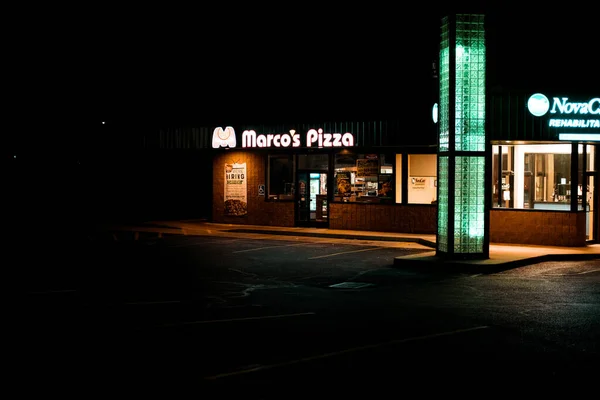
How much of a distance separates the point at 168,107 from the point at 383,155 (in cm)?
2488

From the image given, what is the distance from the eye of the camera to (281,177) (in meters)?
29.9

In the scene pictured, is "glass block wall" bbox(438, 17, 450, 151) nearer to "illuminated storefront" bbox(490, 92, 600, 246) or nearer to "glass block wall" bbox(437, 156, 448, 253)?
"glass block wall" bbox(437, 156, 448, 253)

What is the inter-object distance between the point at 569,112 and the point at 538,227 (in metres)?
3.55

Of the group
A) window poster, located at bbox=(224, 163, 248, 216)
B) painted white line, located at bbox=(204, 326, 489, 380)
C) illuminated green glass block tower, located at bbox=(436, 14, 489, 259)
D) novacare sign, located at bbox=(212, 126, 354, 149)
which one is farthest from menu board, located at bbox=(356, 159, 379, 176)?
painted white line, located at bbox=(204, 326, 489, 380)

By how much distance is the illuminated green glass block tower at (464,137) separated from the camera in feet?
59.6

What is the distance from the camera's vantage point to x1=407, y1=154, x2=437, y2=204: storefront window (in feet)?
86.0

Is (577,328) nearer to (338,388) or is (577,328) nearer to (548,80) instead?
(338,388)

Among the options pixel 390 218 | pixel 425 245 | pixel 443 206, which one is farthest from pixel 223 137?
pixel 443 206

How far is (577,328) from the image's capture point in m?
10.0

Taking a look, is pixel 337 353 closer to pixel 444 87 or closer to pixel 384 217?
pixel 444 87

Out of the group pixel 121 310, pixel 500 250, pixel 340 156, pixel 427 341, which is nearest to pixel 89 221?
pixel 340 156

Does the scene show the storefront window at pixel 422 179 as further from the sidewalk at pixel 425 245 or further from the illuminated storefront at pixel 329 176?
the sidewalk at pixel 425 245

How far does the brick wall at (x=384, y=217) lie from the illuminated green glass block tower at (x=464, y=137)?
24.1ft

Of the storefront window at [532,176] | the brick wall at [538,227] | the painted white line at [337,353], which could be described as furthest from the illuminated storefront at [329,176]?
the painted white line at [337,353]
